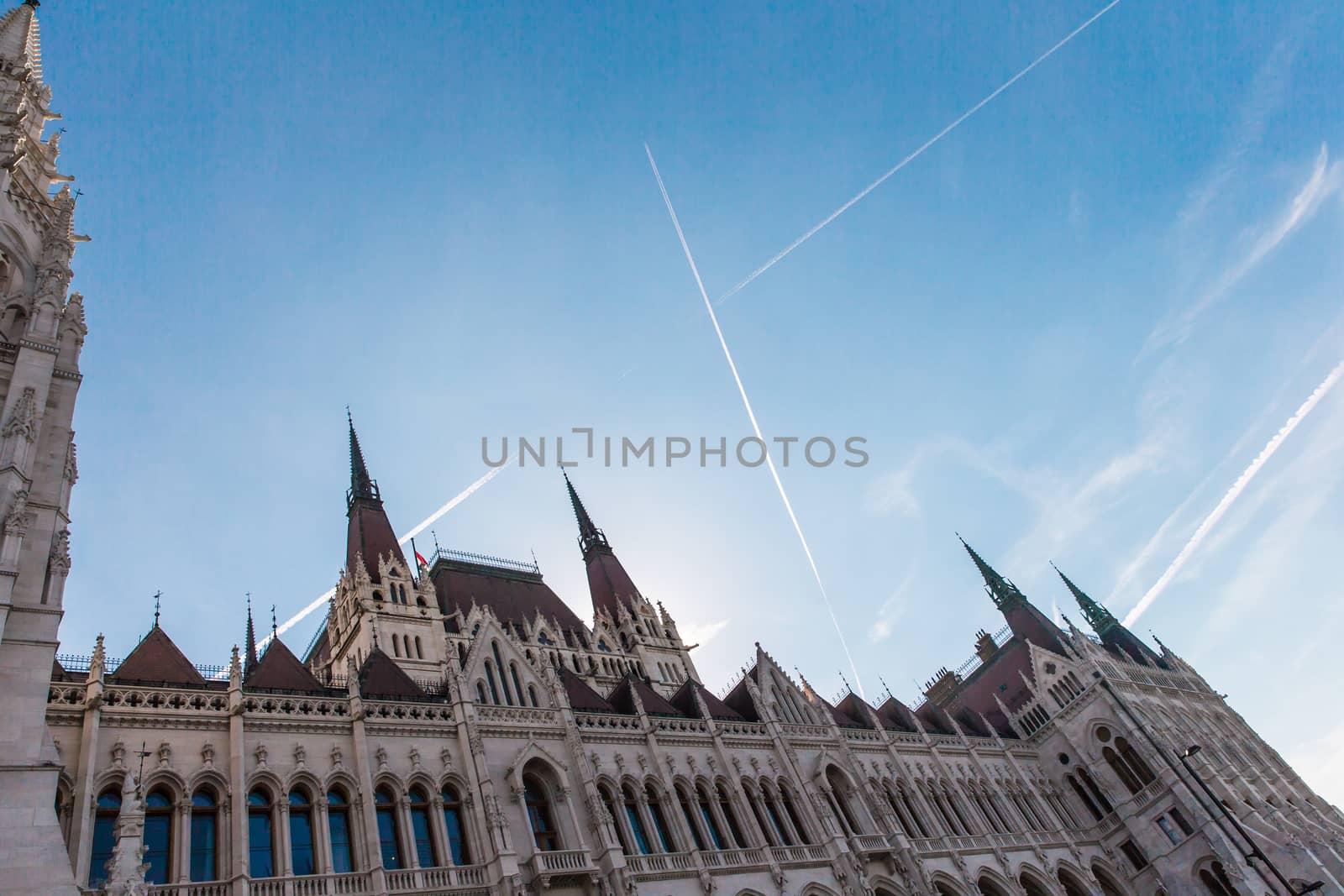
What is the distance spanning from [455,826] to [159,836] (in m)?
6.91

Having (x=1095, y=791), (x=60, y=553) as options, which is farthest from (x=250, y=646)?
(x=1095, y=791)

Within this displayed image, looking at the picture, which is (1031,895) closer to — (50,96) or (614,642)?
(614,642)

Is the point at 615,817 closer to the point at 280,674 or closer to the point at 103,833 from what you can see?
the point at 280,674

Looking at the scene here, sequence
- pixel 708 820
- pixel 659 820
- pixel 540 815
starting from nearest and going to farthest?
pixel 540 815
pixel 659 820
pixel 708 820

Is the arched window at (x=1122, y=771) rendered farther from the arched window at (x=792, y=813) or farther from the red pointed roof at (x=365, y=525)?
the red pointed roof at (x=365, y=525)

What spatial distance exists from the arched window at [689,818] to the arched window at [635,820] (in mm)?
1466

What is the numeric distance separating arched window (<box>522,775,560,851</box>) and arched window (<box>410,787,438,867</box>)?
9.14ft

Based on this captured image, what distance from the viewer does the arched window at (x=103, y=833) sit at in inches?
679

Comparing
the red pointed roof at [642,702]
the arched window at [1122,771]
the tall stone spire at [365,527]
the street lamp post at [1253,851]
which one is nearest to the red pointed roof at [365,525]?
the tall stone spire at [365,527]

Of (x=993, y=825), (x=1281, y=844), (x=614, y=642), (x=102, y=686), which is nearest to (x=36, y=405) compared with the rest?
(x=102, y=686)

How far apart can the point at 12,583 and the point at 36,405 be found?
513cm

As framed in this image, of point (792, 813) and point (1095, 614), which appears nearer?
point (792, 813)

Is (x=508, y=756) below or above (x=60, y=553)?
below

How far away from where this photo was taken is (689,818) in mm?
27625
